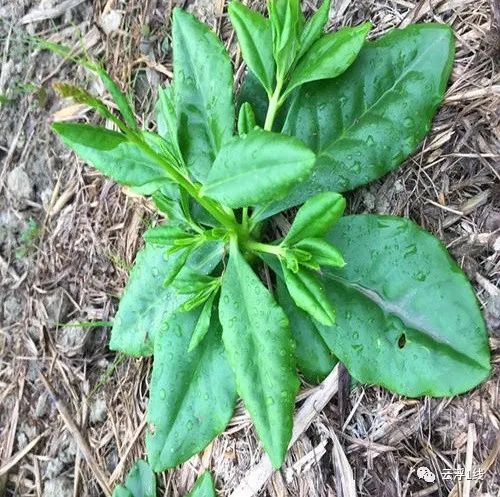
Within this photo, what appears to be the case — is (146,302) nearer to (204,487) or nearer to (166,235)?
(166,235)

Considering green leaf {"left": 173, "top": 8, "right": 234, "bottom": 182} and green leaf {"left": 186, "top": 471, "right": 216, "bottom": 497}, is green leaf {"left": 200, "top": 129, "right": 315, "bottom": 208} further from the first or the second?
green leaf {"left": 186, "top": 471, "right": 216, "bottom": 497}

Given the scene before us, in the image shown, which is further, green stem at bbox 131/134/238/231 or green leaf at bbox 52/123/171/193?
green leaf at bbox 52/123/171/193

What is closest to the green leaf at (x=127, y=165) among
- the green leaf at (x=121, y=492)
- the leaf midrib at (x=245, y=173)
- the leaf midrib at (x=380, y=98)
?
the leaf midrib at (x=245, y=173)

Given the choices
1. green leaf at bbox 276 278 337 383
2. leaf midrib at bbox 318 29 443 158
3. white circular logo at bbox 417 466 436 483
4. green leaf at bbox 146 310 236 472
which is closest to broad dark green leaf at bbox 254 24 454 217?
leaf midrib at bbox 318 29 443 158

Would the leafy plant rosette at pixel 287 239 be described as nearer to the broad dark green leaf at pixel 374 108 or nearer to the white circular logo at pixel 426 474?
the broad dark green leaf at pixel 374 108

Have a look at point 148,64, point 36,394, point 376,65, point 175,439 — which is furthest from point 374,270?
point 36,394
